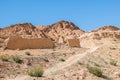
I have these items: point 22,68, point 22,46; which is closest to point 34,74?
point 22,68

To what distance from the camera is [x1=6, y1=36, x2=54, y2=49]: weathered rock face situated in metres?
36.0

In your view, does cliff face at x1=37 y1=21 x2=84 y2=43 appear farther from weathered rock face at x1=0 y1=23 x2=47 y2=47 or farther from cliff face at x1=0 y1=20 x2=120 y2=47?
weathered rock face at x1=0 y1=23 x2=47 y2=47

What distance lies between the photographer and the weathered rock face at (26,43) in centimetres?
3600

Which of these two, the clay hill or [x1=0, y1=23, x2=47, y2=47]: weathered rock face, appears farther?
[x1=0, y1=23, x2=47, y2=47]: weathered rock face

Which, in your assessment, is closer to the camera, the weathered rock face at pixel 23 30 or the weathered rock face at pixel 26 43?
the weathered rock face at pixel 26 43

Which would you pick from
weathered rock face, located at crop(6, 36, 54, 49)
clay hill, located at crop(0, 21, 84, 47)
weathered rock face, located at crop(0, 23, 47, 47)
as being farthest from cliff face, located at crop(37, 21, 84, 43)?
weathered rock face, located at crop(6, 36, 54, 49)

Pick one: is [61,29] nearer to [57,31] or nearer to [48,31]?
[57,31]

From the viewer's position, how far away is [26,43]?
124 ft

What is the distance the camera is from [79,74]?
19.9 metres

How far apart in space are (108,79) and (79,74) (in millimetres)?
1790

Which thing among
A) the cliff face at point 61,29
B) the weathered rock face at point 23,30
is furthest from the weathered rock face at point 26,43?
the cliff face at point 61,29

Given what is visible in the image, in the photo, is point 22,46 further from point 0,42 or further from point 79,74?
point 79,74

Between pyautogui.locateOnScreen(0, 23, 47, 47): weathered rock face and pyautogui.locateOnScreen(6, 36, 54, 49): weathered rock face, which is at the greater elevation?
pyautogui.locateOnScreen(0, 23, 47, 47): weathered rock face

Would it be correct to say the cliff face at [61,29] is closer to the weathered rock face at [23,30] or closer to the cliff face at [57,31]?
the cliff face at [57,31]
